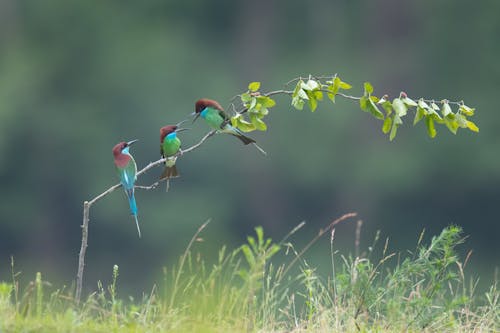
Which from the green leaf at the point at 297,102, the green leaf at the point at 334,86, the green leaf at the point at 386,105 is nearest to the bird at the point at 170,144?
the green leaf at the point at 297,102

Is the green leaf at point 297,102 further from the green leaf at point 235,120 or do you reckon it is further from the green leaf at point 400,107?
the green leaf at point 400,107

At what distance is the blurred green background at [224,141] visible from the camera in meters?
22.4

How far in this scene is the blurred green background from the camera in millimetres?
22375

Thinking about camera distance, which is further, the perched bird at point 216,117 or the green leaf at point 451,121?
the perched bird at point 216,117

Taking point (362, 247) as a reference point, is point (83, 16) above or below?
above

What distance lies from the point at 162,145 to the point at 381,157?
1790cm

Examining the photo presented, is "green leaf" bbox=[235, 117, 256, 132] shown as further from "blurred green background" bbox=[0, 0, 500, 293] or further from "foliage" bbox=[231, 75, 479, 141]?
"blurred green background" bbox=[0, 0, 500, 293]

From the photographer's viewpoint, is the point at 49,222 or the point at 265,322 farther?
the point at 49,222

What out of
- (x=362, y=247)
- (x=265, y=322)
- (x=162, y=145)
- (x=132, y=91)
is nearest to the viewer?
(x=265, y=322)

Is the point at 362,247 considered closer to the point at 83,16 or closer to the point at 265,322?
the point at 83,16

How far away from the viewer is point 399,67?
24297mm

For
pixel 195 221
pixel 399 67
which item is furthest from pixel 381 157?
pixel 195 221

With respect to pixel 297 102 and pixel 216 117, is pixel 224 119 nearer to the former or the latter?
pixel 216 117

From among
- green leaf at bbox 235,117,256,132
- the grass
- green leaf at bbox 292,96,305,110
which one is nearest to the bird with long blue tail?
green leaf at bbox 235,117,256,132
